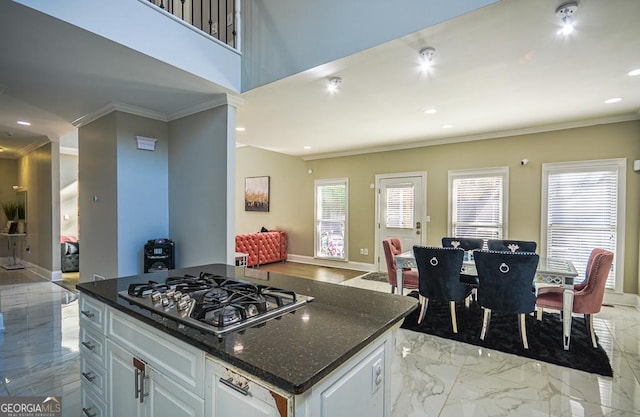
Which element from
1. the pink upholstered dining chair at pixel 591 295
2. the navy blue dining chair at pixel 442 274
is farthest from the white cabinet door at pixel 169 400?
the pink upholstered dining chair at pixel 591 295

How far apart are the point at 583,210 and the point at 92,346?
5.82 m

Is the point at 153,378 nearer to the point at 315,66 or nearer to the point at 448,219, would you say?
the point at 315,66

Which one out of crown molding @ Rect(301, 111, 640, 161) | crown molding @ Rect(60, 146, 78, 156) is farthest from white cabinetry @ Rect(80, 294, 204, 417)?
crown molding @ Rect(60, 146, 78, 156)

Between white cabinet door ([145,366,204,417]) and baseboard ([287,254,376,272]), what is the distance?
221 inches

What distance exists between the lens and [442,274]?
3.24m

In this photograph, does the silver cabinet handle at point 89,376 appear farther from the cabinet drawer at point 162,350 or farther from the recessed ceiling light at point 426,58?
the recessed ceiling light at point 426,58

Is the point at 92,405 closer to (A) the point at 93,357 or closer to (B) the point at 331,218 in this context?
(A) the point at 93,357

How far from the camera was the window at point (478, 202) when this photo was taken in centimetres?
514

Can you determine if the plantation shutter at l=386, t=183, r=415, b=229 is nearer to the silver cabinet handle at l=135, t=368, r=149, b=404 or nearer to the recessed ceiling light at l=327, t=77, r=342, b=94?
the recessed ceiling light at l=327, t=77, r=342, b=94

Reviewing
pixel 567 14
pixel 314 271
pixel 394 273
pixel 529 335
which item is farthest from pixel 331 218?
pixel 567 14

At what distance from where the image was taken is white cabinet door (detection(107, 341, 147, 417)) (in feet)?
4.61

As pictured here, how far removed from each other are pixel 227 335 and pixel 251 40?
10.6 feet

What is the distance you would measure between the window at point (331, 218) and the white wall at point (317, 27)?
4002 mm

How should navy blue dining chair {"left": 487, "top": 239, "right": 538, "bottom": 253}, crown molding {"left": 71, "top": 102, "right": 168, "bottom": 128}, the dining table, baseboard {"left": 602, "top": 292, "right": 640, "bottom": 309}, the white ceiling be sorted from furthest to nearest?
baseboard {"left": 602, "top": 292, "right": 640, "bottom": 309}
navy blue dining chair {"left": 487, "top": 239, "right": 538, "bottom": 253}
crown molding {"left": 71, "top": 102, "right": 168, "bottom": 128}
the dining table
the white ceiling
